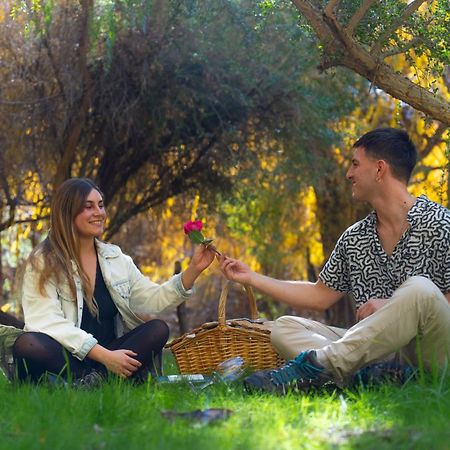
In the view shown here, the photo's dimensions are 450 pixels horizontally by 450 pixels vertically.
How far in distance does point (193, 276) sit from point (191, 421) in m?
1.59

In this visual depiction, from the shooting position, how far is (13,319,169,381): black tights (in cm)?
445

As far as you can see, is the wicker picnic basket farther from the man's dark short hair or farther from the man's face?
the man's dark short hair

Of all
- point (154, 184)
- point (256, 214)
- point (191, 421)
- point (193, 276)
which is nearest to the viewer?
point (191, 421)

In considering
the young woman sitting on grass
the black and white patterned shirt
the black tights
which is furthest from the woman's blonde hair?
the black and white patterned shirt

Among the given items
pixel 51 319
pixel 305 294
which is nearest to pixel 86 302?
pixel 51 319

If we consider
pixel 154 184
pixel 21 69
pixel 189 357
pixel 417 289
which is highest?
pixel 21 69

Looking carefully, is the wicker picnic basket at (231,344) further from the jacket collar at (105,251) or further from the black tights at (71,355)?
the jacket collar at (105,251)

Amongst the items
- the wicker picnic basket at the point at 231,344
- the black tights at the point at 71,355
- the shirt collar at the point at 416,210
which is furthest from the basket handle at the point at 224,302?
the shirt collar at the point at 416,210

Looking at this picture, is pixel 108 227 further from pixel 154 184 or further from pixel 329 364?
pixel 329 364

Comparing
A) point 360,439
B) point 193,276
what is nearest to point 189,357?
point 193,276

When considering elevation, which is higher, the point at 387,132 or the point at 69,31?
the point at 69,31

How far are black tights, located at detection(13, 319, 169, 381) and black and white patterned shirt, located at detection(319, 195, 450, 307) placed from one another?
935 mm

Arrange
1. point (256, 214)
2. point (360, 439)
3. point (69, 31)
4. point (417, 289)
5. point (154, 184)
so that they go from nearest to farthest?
point (360, 439) < point (417, 289) < point (69, 31) < point (154, 184) < point (256, 214)

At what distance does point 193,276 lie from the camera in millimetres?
4895
